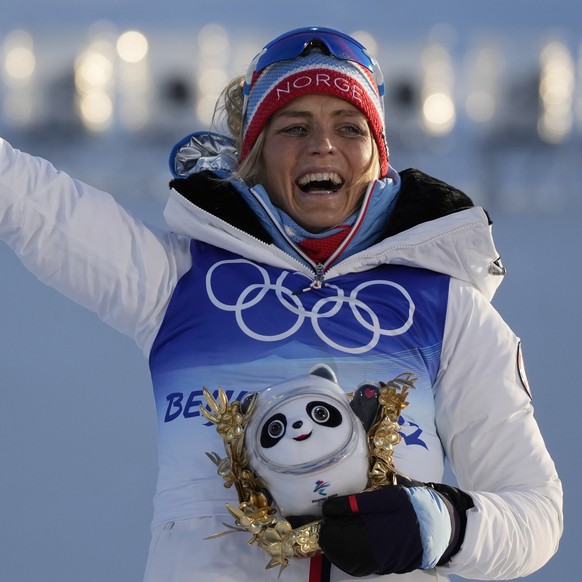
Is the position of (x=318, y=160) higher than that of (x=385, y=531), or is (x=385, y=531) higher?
(x=318, y=160)

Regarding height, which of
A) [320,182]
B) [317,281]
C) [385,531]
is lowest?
[385,531]

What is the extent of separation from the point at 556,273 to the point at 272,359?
2.83 meters

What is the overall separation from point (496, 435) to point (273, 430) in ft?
Answer: 1.31

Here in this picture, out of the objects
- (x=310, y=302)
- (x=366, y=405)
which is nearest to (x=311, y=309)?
(x=310, y=302)

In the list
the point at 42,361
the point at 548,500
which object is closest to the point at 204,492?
the point at 548,500

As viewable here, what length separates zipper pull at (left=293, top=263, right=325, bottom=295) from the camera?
1983mm

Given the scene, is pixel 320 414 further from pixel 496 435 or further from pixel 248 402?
pixel 496 435

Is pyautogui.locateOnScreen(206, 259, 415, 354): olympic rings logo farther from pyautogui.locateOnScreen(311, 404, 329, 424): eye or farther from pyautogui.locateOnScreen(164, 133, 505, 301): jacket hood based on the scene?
pyautogui.locateOnScreen(311, 404, 329, 424): eye

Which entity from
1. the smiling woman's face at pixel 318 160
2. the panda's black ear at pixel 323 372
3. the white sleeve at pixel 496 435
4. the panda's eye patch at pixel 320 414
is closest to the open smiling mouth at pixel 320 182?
the smiling woman's face at pixel 318 160

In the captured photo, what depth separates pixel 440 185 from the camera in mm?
2113

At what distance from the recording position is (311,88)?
2.13 metres

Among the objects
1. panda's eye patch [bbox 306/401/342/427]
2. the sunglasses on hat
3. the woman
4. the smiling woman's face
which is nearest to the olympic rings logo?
the woman

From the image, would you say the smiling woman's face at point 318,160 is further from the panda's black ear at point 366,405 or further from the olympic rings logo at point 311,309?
the panda's black ear at point 366,405

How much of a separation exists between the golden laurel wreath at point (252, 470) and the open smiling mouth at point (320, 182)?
1.51 ft
